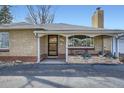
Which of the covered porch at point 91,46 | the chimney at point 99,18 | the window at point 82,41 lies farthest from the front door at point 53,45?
the chimney at point 99,18

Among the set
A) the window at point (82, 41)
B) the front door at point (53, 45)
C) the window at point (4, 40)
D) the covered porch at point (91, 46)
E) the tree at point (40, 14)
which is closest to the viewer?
the covered porch at point (91, 46)

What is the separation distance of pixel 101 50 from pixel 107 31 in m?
3.17

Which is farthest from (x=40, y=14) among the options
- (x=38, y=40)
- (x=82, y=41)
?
(x=38, y=40)

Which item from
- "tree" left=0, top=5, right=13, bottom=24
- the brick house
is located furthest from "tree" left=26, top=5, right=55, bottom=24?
the brick house

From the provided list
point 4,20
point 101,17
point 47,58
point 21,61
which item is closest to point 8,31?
point 21,61

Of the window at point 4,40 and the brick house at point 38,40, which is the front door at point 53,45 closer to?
the brick house at point 38,40

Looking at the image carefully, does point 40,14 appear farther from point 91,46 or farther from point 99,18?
point 91,46

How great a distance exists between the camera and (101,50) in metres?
24.8

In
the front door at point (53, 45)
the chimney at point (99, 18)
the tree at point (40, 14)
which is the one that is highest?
the tree at point (40, 14)

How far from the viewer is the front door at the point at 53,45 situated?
25.6 metres

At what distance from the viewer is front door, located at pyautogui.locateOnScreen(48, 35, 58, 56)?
2564 centimetres

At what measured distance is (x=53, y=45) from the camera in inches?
1009

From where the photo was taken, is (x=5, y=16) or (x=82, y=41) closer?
(x=82, y=41)

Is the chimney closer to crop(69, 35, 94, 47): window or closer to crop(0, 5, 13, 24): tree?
crop(69, 35, 94, 47): window
